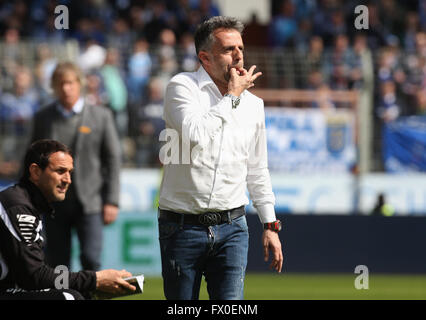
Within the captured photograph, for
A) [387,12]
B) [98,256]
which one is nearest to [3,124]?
[98,256]

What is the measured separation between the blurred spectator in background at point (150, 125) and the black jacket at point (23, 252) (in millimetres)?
8996

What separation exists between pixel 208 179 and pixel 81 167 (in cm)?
311

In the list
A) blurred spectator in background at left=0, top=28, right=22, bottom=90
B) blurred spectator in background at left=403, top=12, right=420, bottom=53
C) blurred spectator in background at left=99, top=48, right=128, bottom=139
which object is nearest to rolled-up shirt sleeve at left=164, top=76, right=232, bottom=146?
blurred spectator in background at left=0, top=28, right=22, bottom=90

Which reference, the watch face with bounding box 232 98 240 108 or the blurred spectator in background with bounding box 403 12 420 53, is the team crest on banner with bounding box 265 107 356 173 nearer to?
the blurred spectator in background with bounding box 403 12 420 53

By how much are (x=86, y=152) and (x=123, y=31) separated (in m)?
9.49

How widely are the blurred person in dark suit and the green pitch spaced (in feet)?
6.67

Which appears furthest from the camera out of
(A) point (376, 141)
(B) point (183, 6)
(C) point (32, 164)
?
(B) point (183, 6)

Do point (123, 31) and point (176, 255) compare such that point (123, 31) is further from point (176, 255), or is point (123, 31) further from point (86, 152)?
point (176, 255)

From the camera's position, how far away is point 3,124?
13.4m

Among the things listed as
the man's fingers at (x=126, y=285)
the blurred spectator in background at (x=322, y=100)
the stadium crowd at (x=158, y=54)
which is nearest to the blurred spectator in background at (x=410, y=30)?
the stadium crowd at (x=158, y=54)

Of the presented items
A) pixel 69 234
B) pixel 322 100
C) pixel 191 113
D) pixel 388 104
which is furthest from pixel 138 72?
pixel 191 113

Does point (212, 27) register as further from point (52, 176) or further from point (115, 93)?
point (115, 93)

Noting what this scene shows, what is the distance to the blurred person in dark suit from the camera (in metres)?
8.05

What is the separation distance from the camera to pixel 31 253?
16.8 ft
